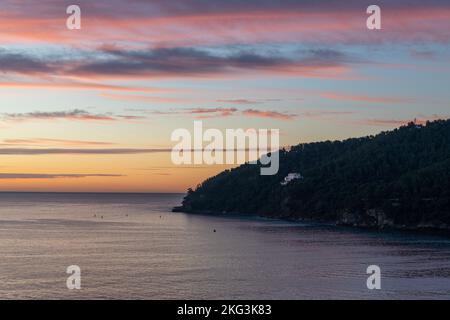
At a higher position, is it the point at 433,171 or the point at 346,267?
the point at 433,171

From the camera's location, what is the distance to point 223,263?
89.2 m

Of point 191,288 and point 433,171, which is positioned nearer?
point 191,288

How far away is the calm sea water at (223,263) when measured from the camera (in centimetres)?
6562

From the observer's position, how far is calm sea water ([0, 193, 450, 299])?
65.6 meters

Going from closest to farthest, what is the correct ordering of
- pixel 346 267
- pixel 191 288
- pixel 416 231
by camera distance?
pixel 191 288 < pixel 346 267 < pixel 416 231
